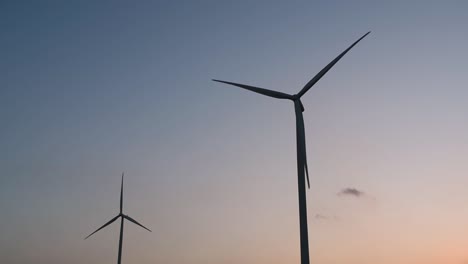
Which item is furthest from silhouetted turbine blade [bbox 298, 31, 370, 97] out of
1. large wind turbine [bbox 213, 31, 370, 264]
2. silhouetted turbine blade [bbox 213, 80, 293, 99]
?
silhouetted turbine blade [bbox 213, 80, 293, 99]

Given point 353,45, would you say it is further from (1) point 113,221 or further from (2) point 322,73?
(1) point 113,221

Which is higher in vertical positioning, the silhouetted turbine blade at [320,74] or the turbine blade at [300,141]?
the silhouetted turbine blade at [320,74]

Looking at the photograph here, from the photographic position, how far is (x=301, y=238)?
5169 cm

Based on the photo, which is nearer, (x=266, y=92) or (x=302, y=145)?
(x=302, y=145)

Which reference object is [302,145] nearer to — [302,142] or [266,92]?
[302,142]

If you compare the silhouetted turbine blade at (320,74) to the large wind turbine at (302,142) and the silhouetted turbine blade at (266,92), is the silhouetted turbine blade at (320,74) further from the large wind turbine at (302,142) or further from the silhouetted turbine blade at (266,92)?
the silhouetted turbine blade at (266,92)

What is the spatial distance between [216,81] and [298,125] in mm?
11303

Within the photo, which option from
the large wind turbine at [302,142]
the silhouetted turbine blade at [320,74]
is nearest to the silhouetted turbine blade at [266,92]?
the large wind turbine at [302,142]

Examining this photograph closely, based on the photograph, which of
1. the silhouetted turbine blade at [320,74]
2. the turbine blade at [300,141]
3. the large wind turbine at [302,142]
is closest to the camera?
the large wind turbine at [302,142]

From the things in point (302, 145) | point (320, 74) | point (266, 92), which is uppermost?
point (320, 74)

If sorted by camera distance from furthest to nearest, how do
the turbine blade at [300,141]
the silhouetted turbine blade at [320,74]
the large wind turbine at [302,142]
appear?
the silhouetted turbine blade at [320,74] < the turbine blade at [300,141] < the large wind turbine at [302,142]

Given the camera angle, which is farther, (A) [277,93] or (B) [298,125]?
(A) [277,93]

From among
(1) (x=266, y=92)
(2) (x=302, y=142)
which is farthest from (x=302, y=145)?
(1) (x=266, y=92)

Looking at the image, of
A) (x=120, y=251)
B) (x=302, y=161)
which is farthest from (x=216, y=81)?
(x=120, y=251)
